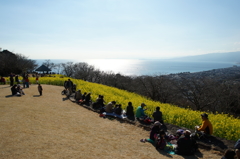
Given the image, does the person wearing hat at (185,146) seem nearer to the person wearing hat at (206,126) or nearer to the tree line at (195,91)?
the person wearing hat at (206,126)

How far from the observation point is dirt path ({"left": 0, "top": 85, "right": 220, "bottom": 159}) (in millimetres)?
5672

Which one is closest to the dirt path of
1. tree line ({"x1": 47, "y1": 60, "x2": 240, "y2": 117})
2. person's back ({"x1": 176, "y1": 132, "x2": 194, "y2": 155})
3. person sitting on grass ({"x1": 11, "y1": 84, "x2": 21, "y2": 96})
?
person's back ({"x1": 176, "y1": 132, "x2": 194, "y2": 155})

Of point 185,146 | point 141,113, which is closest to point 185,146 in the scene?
point 185,146

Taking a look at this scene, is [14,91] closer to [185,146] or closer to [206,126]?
[185,146]

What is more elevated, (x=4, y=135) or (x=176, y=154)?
(x=4, y=135)

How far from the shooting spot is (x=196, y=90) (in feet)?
69.0

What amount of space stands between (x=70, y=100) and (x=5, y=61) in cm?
2782

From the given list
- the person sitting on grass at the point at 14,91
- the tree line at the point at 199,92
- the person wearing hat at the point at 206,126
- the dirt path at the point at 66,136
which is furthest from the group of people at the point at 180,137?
the tree line at the point at 199,92

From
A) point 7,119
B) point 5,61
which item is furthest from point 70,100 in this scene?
point 5,61

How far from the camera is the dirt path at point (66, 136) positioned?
567 centimetres

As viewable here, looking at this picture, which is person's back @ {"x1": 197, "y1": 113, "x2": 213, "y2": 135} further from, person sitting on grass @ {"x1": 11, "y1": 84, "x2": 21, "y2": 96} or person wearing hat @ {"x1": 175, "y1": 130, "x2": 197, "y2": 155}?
person sitting on grass @ {"x1": 11, "y1": 84, "x2": 21, "y2": 96}

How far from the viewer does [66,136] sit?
7.06m

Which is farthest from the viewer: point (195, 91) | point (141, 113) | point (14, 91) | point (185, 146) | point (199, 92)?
point (195, 91)

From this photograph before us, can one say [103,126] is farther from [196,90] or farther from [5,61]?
[5,61]
